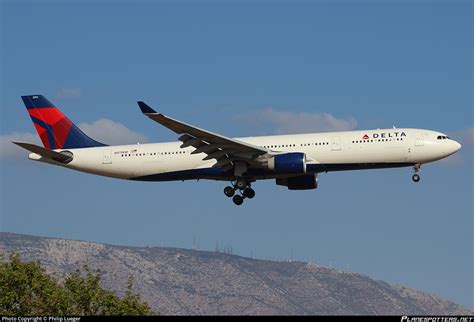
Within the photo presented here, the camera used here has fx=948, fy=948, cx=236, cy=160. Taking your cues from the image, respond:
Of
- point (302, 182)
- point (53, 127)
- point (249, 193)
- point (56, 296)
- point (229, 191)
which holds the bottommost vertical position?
point (56, 296)

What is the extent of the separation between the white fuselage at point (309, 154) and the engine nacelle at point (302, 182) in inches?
140

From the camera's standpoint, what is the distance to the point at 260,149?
185 feet

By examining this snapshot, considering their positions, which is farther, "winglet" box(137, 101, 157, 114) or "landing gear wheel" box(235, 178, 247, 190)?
"landing gear wheel" box(235, 178, 247, 190)

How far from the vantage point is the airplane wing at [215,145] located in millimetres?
54109

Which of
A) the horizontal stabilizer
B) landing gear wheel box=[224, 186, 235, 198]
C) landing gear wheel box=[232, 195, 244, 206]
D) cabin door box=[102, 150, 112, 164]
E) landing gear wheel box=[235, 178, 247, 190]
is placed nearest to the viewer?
landing gear wheel box=[235, 178, 247, 190]

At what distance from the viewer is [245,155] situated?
57000 millimetres

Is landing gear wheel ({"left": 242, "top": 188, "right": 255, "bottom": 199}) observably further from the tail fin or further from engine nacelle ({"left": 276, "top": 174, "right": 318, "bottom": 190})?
the tail fin

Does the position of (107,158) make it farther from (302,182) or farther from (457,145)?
(457,145)

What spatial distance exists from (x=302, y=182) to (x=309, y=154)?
531 cm

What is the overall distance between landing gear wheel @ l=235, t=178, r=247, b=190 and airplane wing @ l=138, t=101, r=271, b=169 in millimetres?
1092

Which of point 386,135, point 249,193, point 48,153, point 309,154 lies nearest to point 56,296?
point 48,153

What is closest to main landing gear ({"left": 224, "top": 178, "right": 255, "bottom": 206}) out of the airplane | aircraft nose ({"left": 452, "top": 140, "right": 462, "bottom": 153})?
the airplane

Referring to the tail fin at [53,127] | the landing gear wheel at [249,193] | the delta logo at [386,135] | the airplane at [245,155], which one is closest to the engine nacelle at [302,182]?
the airplane at [245,155]

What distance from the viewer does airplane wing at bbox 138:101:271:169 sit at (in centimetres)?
5411
